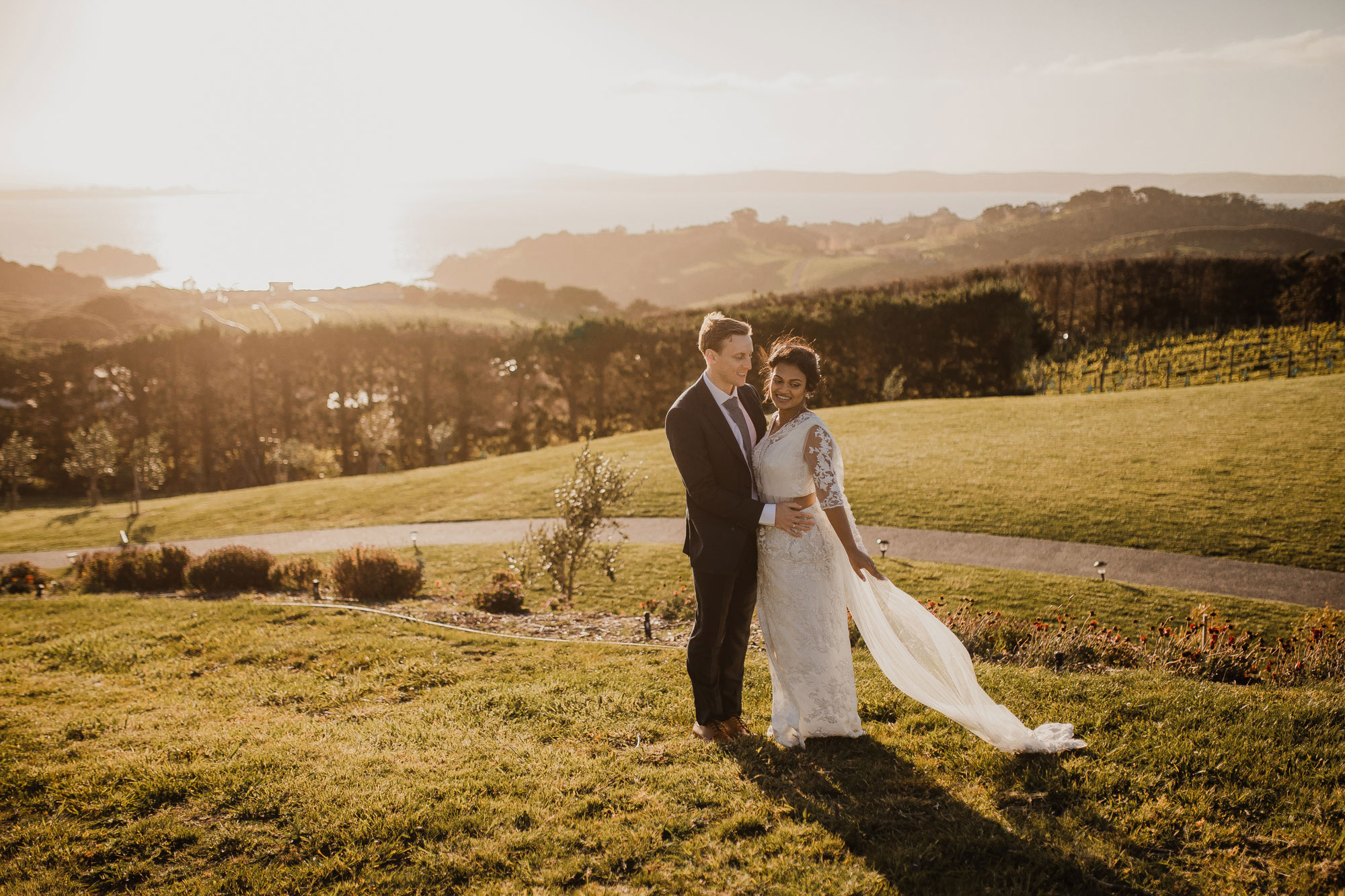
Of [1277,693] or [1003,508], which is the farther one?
[1003,508]

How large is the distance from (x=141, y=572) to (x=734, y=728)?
46.1ft

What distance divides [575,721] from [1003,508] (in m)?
12.3

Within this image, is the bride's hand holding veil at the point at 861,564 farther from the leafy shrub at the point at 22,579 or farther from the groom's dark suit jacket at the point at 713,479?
the leafy shrub at the point at 22,579

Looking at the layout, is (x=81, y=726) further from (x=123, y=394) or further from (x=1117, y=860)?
(x=123, y=394)

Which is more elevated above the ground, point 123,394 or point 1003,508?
point 123,394

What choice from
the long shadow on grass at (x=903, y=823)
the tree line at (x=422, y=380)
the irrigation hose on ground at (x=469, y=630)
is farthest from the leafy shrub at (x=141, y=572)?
the tree line at (x=422, y=380)

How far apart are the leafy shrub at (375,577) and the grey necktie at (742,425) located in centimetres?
889

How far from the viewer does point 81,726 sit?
6.20 m

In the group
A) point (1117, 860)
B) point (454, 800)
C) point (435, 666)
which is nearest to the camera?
point (1117, 860)

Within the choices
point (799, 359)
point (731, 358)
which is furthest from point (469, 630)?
point (799, 359)

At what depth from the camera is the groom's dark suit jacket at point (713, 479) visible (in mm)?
4895

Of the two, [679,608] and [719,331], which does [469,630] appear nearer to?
[679,608]

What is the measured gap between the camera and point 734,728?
545 cm

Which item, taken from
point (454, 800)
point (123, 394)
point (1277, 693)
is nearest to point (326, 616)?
point (454, 800)
